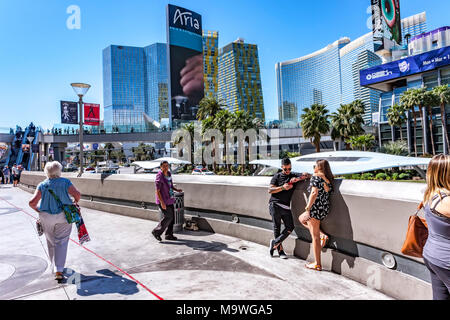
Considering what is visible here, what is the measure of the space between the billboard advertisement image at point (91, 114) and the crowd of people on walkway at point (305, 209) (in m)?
8.88

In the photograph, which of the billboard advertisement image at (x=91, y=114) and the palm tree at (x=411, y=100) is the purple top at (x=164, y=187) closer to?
the billboard advertisement image at (x=91, y=114)

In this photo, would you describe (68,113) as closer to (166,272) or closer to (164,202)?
(164,202)

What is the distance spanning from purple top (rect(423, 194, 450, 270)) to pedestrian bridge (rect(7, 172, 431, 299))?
0.89 meters

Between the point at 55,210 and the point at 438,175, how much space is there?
4.41 meters

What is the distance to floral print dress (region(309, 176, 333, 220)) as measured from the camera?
4.19 m

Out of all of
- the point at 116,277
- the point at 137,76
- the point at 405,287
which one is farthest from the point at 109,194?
the point at 137,76

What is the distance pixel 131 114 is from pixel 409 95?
139 metres

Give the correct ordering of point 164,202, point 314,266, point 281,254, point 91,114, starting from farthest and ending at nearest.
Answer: point 91,114
point 164,202
point 281,254
point 314,266

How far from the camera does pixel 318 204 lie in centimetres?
422

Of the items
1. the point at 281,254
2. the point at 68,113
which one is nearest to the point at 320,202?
the point at 281,254

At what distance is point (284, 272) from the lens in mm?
4273

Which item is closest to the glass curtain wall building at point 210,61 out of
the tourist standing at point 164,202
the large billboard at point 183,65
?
the large billboard at point 183,65

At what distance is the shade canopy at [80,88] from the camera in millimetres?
10431

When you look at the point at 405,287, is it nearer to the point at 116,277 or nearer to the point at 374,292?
the point at 374,292
